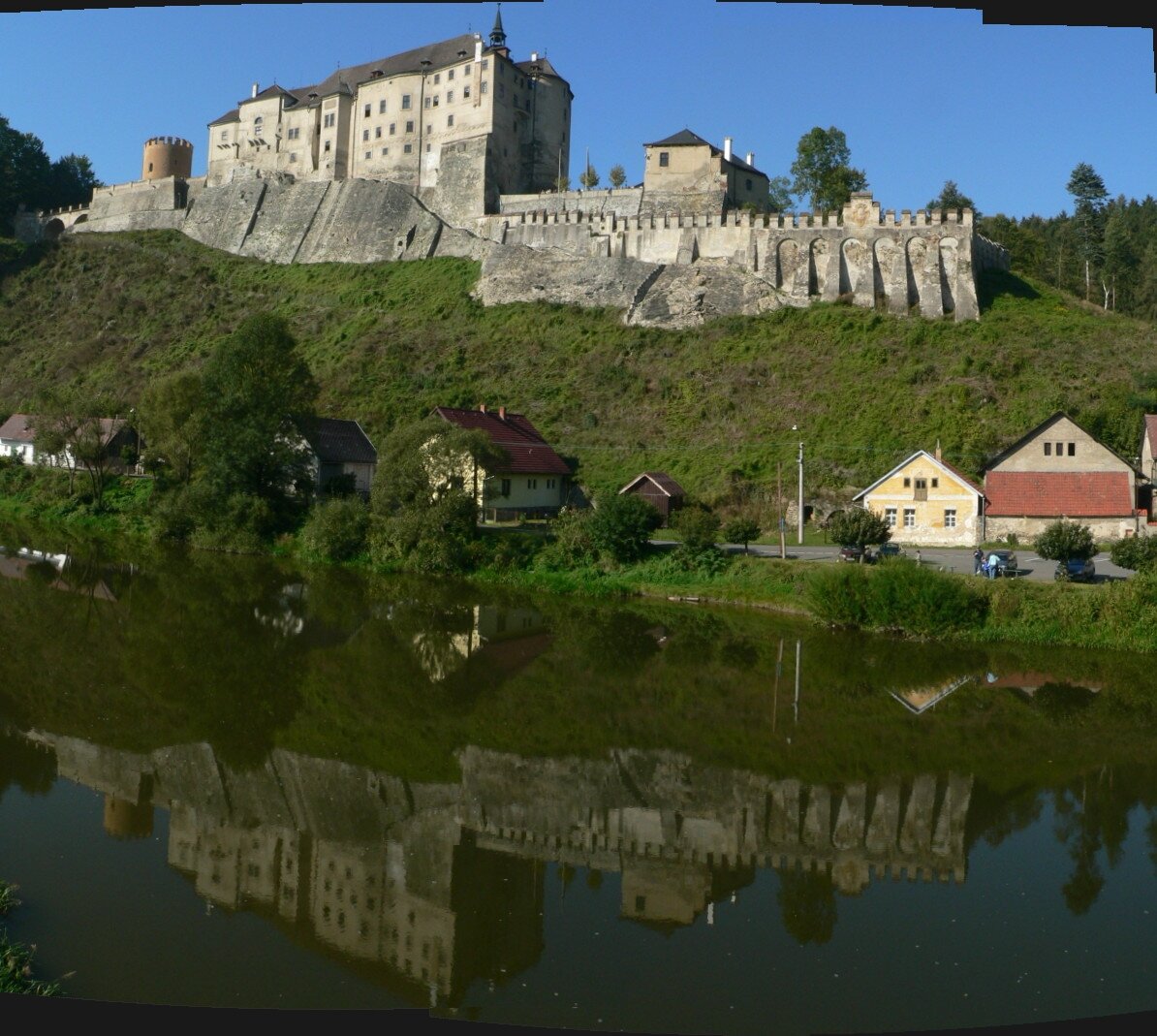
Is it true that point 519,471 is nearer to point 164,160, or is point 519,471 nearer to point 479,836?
point 479,836

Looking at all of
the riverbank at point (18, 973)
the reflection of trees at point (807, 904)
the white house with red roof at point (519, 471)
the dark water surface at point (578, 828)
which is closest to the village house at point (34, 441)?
the white house with red roof at point (519, 471)

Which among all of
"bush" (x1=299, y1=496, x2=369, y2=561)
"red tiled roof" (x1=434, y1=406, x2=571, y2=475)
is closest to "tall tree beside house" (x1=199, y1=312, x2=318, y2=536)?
"bush" (x1=299, y1=496, x2=369, y2=561)

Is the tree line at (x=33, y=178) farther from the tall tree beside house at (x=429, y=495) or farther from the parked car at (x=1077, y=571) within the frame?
the parked car at (x=1077, y=571)

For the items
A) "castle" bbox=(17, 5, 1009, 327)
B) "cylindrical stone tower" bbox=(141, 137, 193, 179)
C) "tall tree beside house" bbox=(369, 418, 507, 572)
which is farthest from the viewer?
"cylindrical stone tower" bbox=(141, 137, 193, 179)

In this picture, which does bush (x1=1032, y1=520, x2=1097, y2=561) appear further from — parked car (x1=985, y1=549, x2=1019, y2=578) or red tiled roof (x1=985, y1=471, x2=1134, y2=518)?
red tiled roof (x1=985, y1=471, x2=1134, y2=518)

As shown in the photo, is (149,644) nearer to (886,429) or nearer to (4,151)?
(886,429)

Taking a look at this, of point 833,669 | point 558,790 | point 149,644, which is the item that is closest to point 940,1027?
point 558,790

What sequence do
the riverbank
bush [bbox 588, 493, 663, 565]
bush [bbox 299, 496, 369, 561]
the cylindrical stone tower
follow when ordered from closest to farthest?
the riverbank < bush [bbox 588, 493, 663, 565] < bush [bbox 299, 496, 369, 561] < the cylindrical stone tower

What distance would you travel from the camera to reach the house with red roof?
3403 centimetres

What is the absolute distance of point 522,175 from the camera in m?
63.8

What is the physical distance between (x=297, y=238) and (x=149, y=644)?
169 ft

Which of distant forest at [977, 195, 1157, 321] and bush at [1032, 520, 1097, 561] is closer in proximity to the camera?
bush at [1032, 520, 1097, 561]

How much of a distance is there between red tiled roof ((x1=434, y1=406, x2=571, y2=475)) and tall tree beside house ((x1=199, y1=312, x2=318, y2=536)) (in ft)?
18.0

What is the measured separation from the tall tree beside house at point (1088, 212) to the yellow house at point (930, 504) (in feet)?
104
